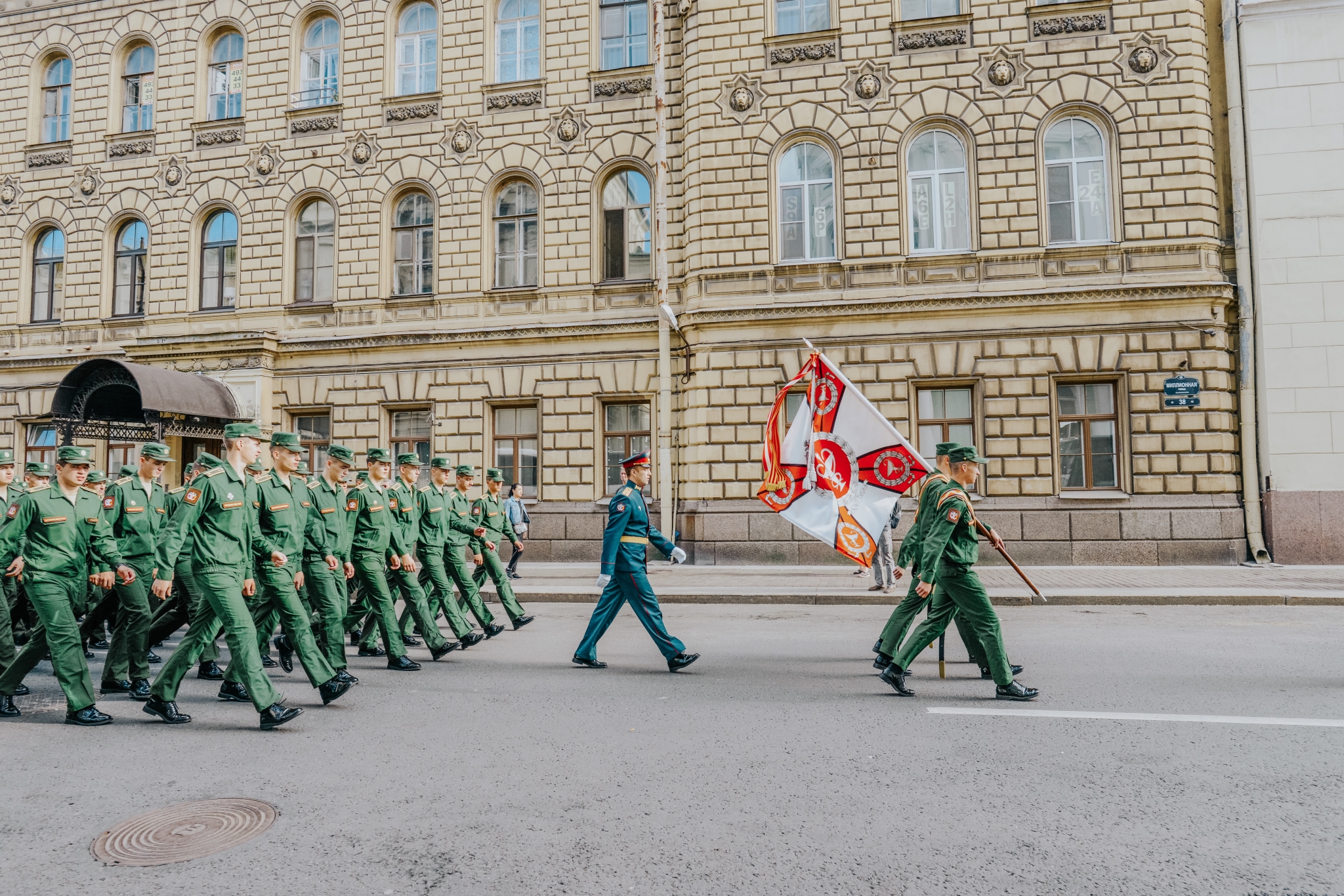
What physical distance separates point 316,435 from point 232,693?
13.8 metres

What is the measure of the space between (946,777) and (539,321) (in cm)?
1510

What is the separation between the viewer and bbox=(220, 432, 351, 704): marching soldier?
6.41 m


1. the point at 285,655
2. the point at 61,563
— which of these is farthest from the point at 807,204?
the point at 61,563

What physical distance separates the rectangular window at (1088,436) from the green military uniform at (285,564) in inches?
532

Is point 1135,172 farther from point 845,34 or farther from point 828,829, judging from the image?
point 828,829

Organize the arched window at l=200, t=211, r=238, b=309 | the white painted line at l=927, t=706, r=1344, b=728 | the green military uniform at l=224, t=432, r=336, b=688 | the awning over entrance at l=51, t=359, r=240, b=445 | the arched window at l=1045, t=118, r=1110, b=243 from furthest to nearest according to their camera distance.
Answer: the arched window at l=200, t=211, r=238, b=309, the awning over entrance at l=51, t=359, r=240, b=445, the arched window at l=1045, t=118, r=1110, b=243, the green military uniform at l=224, t=432, r=336, b=688, the white painted line at l=927, t=706, r=1344, b=728

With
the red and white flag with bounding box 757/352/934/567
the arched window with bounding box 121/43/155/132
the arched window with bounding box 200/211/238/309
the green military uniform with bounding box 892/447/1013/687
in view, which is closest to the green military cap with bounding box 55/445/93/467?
the red and white flag with bounding box 757/352/934/567

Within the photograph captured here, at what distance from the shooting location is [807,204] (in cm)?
1741

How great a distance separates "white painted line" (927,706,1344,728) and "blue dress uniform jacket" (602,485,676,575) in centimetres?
284

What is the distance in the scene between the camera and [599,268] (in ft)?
60.8

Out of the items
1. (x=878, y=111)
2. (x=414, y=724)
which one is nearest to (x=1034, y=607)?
(x=414, y=724)

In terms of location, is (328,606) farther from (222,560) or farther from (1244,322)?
(1244,322)

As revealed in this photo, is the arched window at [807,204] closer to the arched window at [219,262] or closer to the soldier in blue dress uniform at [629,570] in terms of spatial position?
the soldier in blue dress uniform at [629,570]

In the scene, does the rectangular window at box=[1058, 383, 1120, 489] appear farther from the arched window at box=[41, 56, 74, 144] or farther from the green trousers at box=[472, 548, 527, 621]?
the arched window at box=[41, 56, 74, 144]
